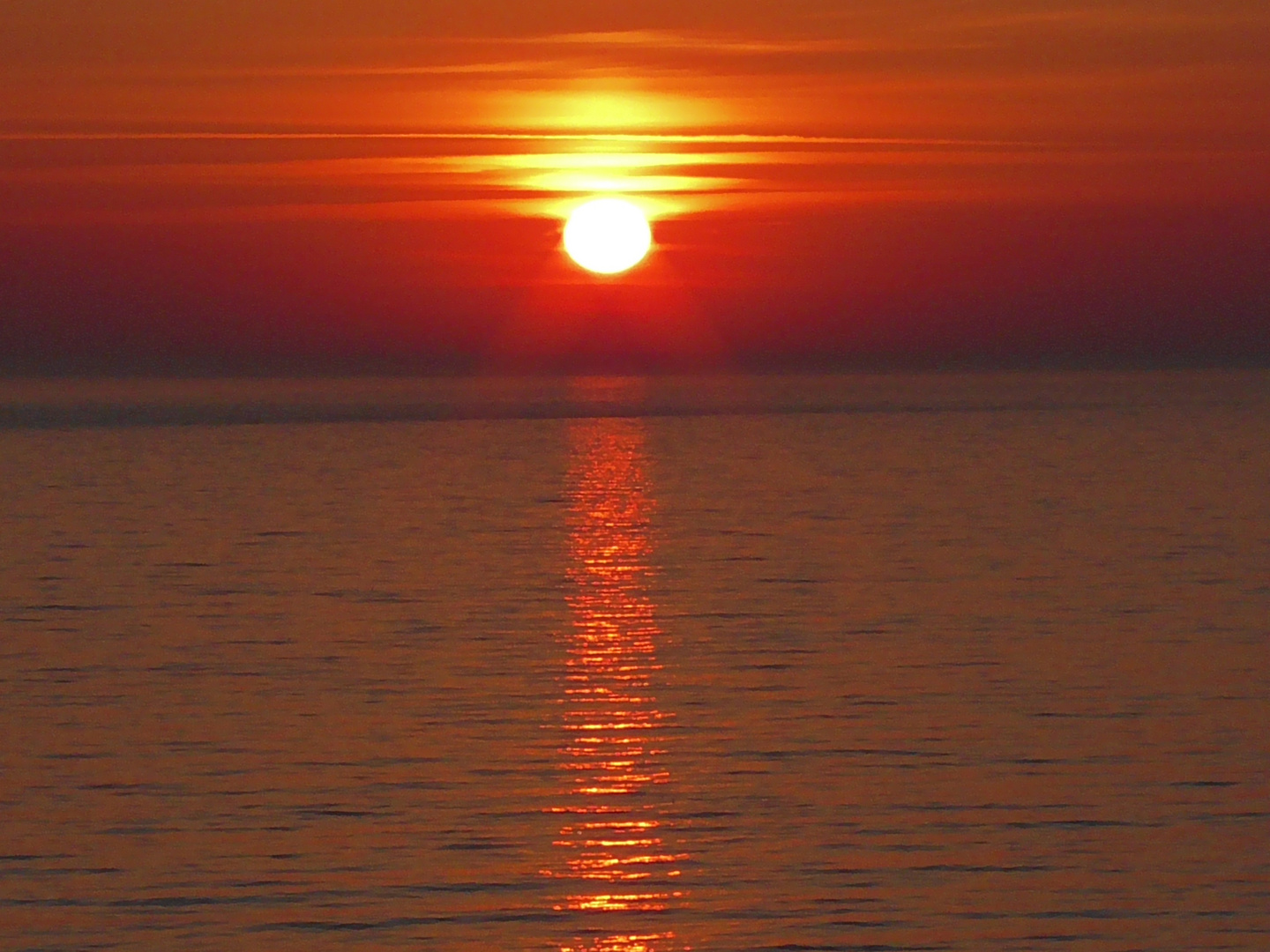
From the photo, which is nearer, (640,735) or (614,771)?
(614,771)

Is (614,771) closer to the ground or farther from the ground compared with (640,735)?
closer to the ground

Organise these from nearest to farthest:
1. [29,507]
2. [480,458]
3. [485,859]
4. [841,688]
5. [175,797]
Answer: [485,859] < [175,797] < [841,688] < [29,507] < [480,458]

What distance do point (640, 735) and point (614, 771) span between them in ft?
6.63

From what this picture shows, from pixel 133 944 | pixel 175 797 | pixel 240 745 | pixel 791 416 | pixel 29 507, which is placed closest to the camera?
pixel 133 944

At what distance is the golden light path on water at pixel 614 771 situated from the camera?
1564 centimetres

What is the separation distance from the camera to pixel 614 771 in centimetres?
2031

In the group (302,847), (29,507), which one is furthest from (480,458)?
(302,847)

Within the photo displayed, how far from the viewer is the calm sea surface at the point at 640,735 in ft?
51.2

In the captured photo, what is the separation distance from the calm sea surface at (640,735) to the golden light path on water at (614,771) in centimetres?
6

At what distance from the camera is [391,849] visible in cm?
1722

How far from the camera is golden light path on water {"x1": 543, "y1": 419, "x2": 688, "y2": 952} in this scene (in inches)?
616

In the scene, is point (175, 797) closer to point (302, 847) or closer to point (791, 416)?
point (302, 847)

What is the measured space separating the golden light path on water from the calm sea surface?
0.06 m

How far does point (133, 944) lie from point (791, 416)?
148437 millimetres
